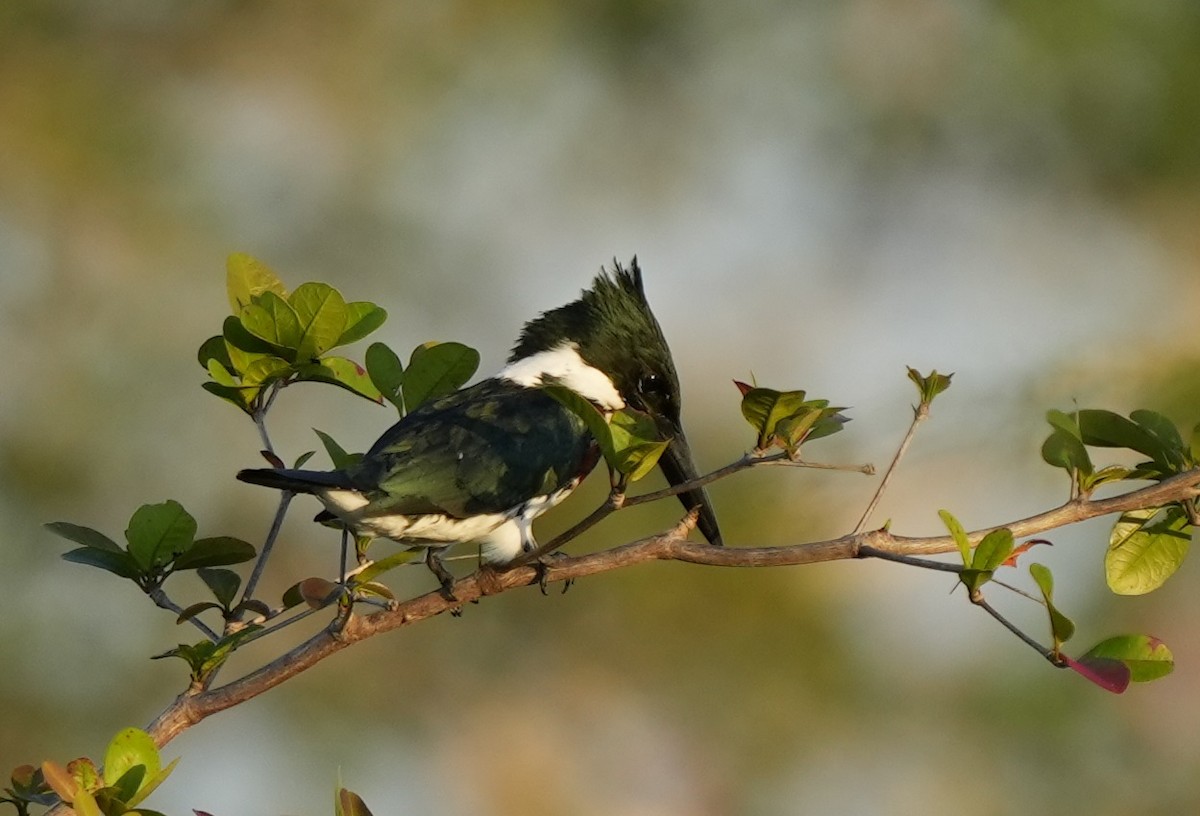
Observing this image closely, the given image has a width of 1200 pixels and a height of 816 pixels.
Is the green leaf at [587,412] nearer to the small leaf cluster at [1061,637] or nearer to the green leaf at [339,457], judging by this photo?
the small leaf cluster at [1061,637]

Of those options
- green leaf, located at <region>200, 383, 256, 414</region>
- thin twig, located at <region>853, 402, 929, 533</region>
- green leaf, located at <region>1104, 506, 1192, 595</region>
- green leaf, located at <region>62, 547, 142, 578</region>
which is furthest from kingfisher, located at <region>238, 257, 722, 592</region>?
green leaf, located at <region>1104, 506, 1192, 595</region>

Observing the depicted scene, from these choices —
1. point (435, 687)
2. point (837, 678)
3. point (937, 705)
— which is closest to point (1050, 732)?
point (937, 705)

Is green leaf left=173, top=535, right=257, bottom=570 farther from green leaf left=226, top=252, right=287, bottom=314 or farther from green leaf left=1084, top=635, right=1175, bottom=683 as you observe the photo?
green leaf left=1084, top=635, right=1175, bottom=683

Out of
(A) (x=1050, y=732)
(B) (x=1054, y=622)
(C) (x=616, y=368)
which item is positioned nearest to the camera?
(B) (x=1054, y=622)

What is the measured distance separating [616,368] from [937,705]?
3.42 meters

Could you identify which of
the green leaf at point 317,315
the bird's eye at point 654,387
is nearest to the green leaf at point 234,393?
the green leaf at point 317,315

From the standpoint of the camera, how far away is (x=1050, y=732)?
6.22 metres

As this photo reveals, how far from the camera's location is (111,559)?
7.33 ft

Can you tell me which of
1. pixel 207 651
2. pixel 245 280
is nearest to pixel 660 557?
pixel 207 651

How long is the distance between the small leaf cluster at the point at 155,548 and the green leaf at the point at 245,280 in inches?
15.2

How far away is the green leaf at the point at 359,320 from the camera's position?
7.64ft

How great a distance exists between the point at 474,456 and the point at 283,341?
0.82m

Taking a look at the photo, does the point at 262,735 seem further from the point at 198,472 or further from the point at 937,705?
the point at 937,705

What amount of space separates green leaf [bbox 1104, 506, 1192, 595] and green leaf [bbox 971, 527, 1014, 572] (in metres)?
0.42
